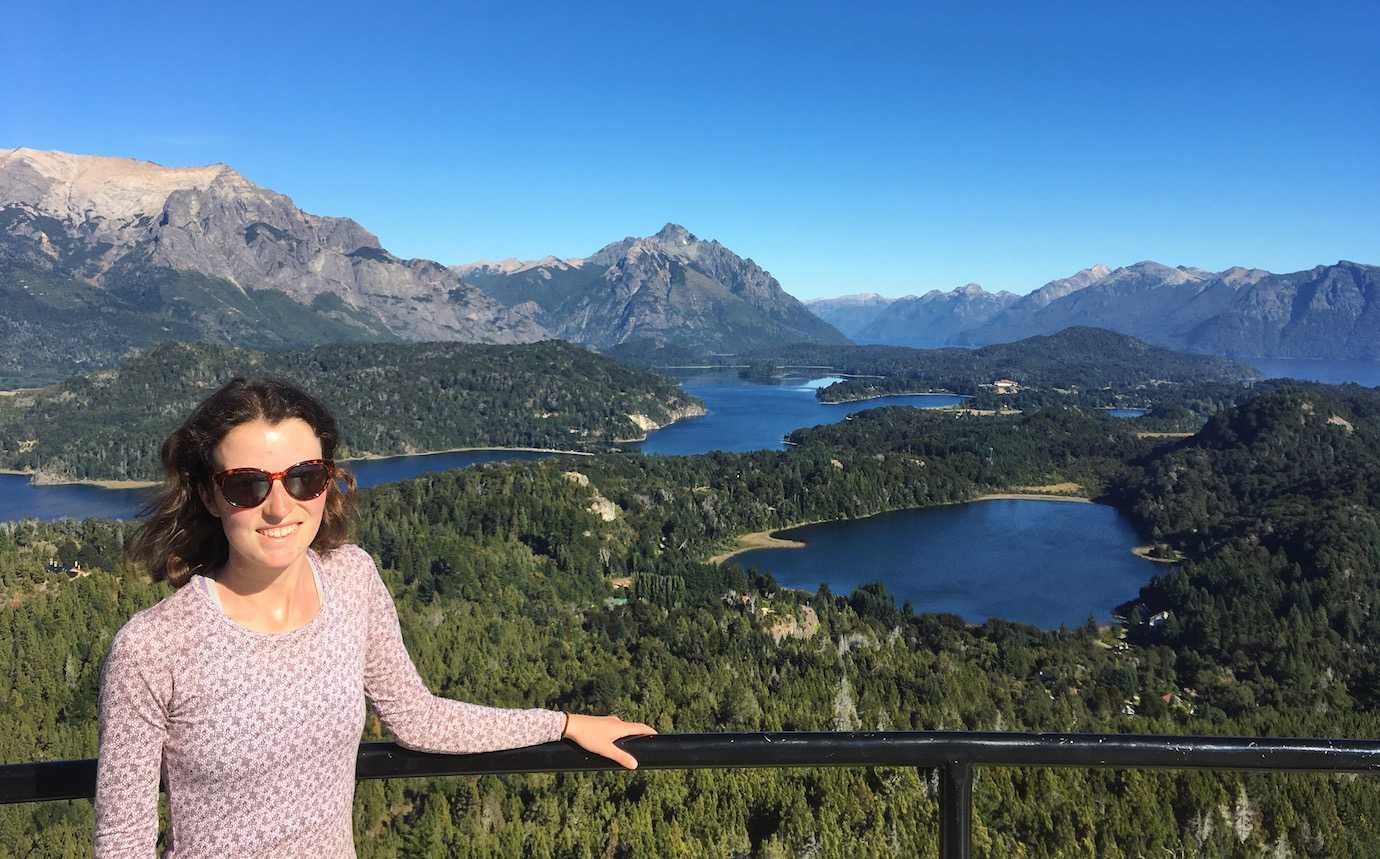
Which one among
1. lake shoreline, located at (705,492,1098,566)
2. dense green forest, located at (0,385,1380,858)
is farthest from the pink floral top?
lake shoreline, located at (705,492,1098,566)

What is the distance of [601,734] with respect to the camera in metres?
2.79

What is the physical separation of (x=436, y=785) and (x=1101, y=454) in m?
117

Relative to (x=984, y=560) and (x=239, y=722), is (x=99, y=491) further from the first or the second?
(x=239, y=722)

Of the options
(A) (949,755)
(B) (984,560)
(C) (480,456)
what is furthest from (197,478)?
(C) (480,456)

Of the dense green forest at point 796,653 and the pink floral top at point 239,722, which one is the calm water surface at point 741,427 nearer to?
the dense green forest at point 796,653

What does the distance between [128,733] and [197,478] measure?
74cm

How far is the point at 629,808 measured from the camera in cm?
2445

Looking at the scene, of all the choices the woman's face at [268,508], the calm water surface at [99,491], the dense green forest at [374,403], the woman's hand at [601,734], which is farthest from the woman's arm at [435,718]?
the dense green forest at [374,403]

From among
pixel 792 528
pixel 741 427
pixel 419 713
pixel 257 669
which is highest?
pixel 257 669

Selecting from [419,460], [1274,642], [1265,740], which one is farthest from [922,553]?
[419,460]

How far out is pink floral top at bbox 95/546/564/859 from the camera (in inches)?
86.5

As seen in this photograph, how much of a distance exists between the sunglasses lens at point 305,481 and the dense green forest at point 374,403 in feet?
435

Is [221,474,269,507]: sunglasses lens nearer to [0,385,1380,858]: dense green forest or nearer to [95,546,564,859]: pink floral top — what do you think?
[95,546,564,859]: pink floral top

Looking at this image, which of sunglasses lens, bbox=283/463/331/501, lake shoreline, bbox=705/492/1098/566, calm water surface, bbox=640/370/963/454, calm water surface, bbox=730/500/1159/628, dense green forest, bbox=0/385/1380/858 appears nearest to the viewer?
sunglasses lens, bbox=283/463/331/501
